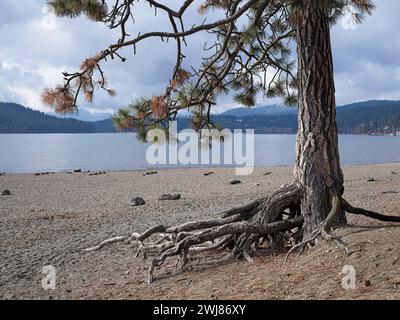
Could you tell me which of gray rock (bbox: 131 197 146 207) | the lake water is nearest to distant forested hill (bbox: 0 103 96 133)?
the lake water

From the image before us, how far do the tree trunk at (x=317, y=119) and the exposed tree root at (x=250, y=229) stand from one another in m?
0.18

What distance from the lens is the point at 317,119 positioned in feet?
20.1

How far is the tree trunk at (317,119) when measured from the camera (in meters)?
6.09

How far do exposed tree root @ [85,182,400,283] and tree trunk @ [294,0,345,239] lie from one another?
0.18m

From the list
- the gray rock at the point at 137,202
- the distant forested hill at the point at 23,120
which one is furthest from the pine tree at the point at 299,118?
the distant forested hill at the point at 23,120

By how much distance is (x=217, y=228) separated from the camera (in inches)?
256

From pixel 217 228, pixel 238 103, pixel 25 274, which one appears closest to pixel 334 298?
pixel 217 228

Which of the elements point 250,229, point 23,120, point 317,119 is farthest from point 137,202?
point 23,120

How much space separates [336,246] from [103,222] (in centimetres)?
604

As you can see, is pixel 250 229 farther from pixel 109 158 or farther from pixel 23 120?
pixel 23 120

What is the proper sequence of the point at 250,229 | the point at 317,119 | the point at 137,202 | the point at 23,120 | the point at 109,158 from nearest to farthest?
the point at 317,119 → the point at 250,229 → the point at 137,202 → the point at 109,158 → the point at 23,120

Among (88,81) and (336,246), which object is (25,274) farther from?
(336,246)

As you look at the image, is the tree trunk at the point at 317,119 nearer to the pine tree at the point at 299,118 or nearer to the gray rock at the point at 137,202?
the pine tree at the point at 299,118

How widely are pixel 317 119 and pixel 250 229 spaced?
5.17 feet
